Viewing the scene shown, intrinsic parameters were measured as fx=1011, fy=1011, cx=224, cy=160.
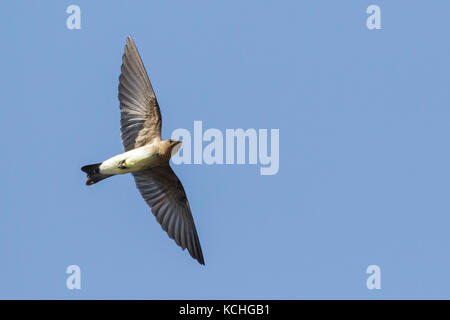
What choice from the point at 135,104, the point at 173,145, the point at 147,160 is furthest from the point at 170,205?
the point at 135,104

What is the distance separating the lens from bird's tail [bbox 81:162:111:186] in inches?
375

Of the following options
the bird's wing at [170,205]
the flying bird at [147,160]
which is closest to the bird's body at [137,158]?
the flying bird at [147,160]

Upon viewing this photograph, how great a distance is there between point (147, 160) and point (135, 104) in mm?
604

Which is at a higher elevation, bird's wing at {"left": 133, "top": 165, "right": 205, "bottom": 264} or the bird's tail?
the bird's tail

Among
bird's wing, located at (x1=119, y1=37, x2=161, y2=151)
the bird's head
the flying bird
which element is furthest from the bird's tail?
the bird's head

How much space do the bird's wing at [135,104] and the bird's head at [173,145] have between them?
0.84 feet

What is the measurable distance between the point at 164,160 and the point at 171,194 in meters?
0.76

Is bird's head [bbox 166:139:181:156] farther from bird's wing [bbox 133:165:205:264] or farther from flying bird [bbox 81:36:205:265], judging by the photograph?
Answer: bird's wing [bbox 133:165:205:264]

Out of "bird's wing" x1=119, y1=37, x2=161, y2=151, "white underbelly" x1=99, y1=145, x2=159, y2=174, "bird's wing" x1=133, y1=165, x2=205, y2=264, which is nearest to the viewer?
"white underbelly" x1=99, y1=145, x2=159, y2=174
